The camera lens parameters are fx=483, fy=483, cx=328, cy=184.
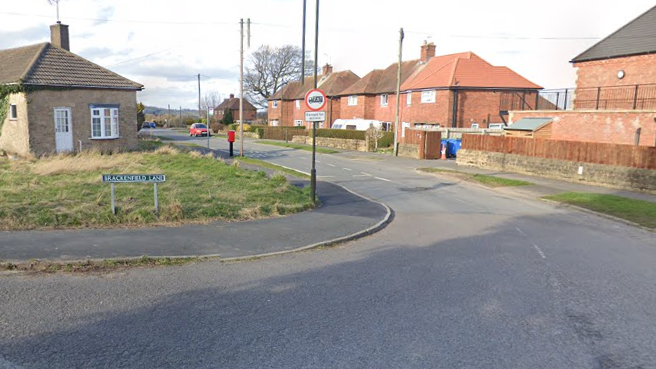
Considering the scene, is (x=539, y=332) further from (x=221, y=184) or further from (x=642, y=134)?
(x=642, y=134)

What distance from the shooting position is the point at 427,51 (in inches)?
1783

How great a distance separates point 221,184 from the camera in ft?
49.8

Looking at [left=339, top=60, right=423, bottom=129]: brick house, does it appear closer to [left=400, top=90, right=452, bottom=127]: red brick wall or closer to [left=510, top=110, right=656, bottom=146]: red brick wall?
[left=400, top=90, right=452, bottom=127]: red brick wall

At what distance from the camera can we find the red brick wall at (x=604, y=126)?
72.0 ft

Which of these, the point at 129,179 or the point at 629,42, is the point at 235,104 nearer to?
the point at 629,42

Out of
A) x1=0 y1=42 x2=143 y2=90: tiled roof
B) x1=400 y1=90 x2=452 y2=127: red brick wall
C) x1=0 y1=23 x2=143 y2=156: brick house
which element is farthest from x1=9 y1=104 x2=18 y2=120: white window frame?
x1=400 y1=90 x2=452 y2=127: red brick wall

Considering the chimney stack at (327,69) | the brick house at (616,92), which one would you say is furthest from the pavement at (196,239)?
the chimney stack at (327,69)

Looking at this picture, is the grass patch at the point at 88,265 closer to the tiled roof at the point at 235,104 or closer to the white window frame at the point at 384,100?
the white window frame at the point at 384,100

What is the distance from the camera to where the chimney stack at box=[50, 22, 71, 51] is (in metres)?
27.4

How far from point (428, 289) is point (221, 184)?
9802 mm

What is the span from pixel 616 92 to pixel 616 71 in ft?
4.92

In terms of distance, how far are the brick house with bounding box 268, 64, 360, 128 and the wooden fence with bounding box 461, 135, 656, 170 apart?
2943 centimetres

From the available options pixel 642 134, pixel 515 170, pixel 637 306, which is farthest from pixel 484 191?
pixel 637 306

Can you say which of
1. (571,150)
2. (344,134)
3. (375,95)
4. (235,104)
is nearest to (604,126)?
(571,150)
